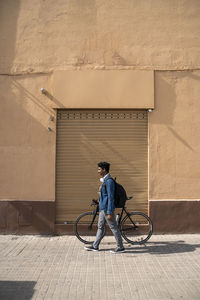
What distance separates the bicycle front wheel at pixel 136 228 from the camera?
8406 mm

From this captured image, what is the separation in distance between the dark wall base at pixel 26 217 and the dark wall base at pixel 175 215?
7.97 feet

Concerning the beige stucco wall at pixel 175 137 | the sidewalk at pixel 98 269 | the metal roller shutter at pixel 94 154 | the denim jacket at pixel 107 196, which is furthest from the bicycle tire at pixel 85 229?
the beige stucco wall at pixel 175 137

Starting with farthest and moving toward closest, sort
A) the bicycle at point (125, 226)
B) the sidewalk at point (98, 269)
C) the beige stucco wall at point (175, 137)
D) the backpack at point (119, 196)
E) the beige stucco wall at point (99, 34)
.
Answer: the beige stucco wall at point (99, 34)
the beige stucco wall at point (175, 137)
the bicycle at point (125, 226)
the backpack at point (119, 196)
the sidewalk at point (98, 269)

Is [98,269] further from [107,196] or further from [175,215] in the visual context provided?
[175,215]

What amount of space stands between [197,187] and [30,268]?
4585mm

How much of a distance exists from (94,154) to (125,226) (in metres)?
1.91

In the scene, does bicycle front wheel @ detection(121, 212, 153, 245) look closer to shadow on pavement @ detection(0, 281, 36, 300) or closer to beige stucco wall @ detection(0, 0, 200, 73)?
shadow on pavement @ detection(0, 281, 36, 300)

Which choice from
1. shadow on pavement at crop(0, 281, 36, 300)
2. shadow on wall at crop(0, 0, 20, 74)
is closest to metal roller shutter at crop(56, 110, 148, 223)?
shadow on wall at crop(0, 0, 20, 74)

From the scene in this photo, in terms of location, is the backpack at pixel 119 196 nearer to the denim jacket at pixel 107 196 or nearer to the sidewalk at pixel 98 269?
the denim jacket at pixel 107 196

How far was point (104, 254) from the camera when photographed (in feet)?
24.5

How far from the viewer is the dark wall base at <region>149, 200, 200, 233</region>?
9.09 m

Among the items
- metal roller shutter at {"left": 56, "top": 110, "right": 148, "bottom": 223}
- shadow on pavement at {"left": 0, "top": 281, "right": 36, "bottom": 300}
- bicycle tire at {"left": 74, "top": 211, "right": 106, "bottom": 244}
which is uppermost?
metal roller shutter at {"left": 56, "top": 110, "right": 148, "bottom": 223}

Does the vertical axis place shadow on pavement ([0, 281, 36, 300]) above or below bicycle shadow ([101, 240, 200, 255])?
below

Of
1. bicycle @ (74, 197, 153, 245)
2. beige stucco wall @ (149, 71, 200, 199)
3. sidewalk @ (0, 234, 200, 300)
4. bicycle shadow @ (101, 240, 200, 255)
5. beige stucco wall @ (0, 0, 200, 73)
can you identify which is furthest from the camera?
beige stucco wall @ (0, 0, 200, 73)
